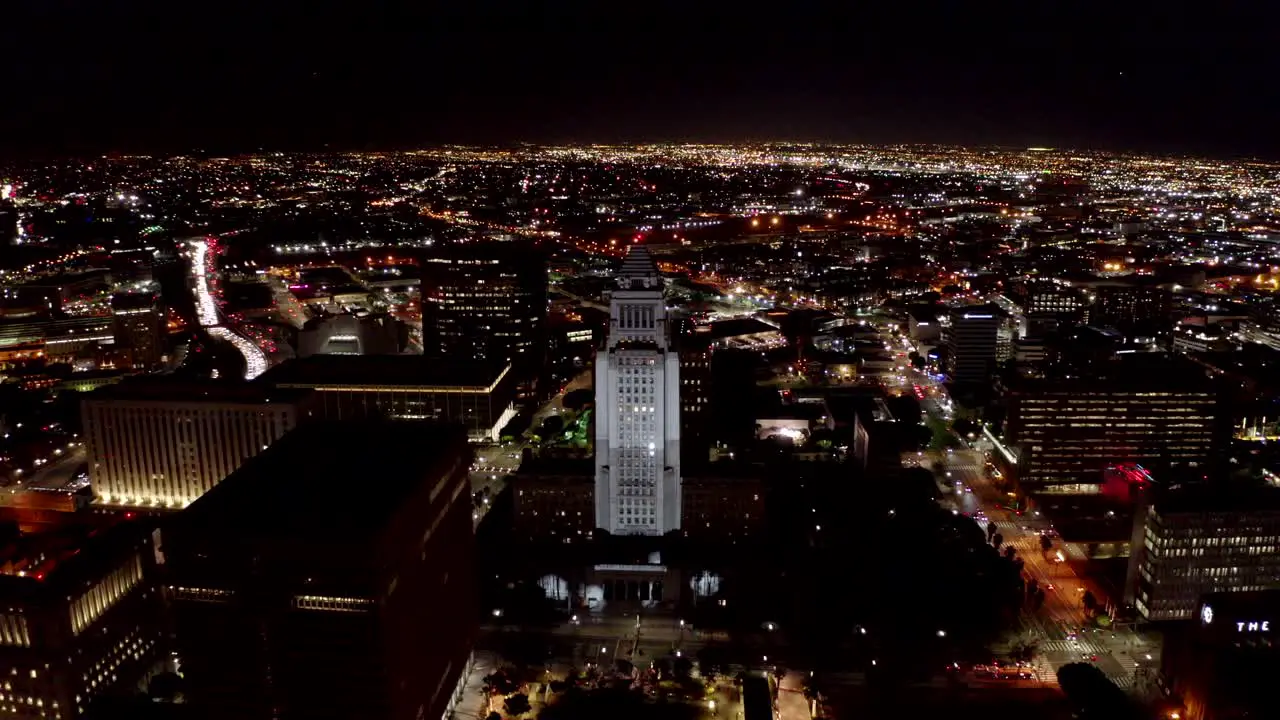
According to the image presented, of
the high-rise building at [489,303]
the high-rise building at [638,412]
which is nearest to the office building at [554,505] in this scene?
the high-rise building at [638,412]

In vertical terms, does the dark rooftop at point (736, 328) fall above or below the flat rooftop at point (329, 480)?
below

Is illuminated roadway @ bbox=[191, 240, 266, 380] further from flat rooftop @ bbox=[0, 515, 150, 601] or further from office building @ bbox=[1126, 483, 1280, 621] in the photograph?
office building @ bbox=[1126, 483, 1280, 621]

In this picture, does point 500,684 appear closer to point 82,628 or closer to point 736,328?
point 82,628

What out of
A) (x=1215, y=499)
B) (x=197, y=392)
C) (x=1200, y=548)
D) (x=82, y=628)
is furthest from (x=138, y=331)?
(x=1215, y=499)

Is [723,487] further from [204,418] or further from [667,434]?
[204,418]

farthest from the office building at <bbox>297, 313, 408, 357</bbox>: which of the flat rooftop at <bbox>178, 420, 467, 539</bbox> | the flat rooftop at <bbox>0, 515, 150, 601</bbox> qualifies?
the flat rooftop at <bbox>178, 420, 467, 539</bbox>

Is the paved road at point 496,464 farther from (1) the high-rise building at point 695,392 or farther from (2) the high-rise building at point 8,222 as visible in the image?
(2) the high-rise building at point 8,222
